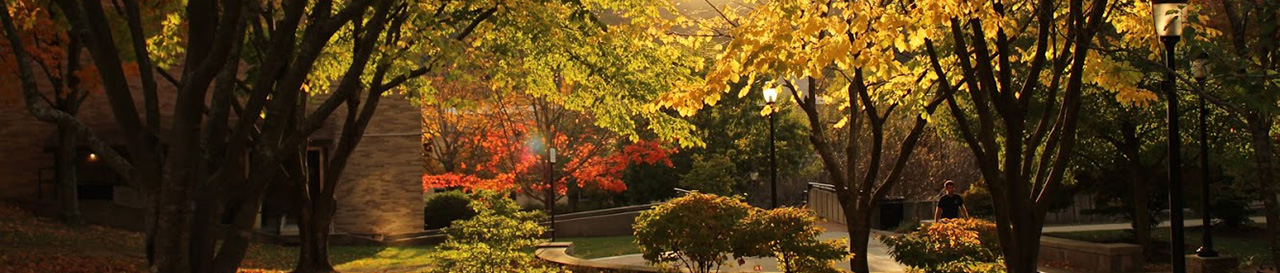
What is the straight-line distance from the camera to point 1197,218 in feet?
106

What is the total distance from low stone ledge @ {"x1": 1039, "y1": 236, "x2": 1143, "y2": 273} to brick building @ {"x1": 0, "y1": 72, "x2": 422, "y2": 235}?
1658cm

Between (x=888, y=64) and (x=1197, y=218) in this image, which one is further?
(x=1197, y=218)

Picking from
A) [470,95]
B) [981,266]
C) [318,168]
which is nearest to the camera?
[981,266]

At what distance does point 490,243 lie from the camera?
1437cm

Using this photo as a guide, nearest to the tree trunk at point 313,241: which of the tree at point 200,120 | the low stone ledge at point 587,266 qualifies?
the low stone ledge at point 587,266

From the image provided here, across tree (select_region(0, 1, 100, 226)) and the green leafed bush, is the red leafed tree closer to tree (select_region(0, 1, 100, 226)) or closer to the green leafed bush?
tree (select_region(0, 1, 100, 226))

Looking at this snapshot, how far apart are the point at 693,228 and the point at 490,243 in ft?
8.30

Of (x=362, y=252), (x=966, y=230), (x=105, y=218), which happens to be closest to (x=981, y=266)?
(x=966, y=230)

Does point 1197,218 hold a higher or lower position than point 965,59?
lower

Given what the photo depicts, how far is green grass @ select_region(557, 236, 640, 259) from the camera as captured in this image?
26.0 meters

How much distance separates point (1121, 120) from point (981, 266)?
8.10m

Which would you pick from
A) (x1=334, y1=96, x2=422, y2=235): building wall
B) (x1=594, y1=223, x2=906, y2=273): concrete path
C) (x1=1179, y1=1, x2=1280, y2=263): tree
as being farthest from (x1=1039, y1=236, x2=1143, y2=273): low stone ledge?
(x1=334, y1=96, x2=422, y2=235): building wall

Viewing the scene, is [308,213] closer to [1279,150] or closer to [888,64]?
[888,64]

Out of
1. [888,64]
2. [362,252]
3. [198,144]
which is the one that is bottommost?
[362,252]
